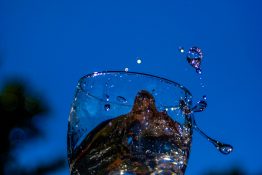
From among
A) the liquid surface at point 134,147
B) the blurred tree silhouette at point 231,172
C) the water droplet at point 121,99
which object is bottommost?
the liquid surface at point 134,147

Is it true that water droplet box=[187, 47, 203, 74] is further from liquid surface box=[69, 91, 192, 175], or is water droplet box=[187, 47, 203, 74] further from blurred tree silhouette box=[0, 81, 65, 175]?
blurred tree silhouette box=[0, 81, 65, 175]

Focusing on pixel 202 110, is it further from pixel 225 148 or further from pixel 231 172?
pixel 231 172

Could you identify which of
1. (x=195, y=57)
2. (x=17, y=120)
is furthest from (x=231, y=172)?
(x=195, y=57)

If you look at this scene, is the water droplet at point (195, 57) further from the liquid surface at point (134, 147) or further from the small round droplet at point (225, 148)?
the liquid surface at point (134, 147)

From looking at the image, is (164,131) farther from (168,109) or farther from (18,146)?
(18,146)

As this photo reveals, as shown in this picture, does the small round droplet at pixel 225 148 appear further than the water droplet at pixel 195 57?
No

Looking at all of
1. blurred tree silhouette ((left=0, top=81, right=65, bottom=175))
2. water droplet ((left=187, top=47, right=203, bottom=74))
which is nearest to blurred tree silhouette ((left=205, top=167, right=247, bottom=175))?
blurred tree silhouette ((left=0, top=81, right=65, bottom=175))

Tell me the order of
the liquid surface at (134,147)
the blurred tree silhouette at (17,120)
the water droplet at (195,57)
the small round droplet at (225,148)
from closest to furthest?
1. the liquid surface at (134,147)
2. the small round droplet at (225,148)
3. the water droplet at (195,57)
4. the blurred tree silhouette at (17,120)

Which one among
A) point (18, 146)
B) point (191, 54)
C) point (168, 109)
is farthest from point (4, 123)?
point (168, 109)

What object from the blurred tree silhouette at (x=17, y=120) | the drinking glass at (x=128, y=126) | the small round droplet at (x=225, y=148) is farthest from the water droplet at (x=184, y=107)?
the blurred tree silhouette at (x=17, y=120)
